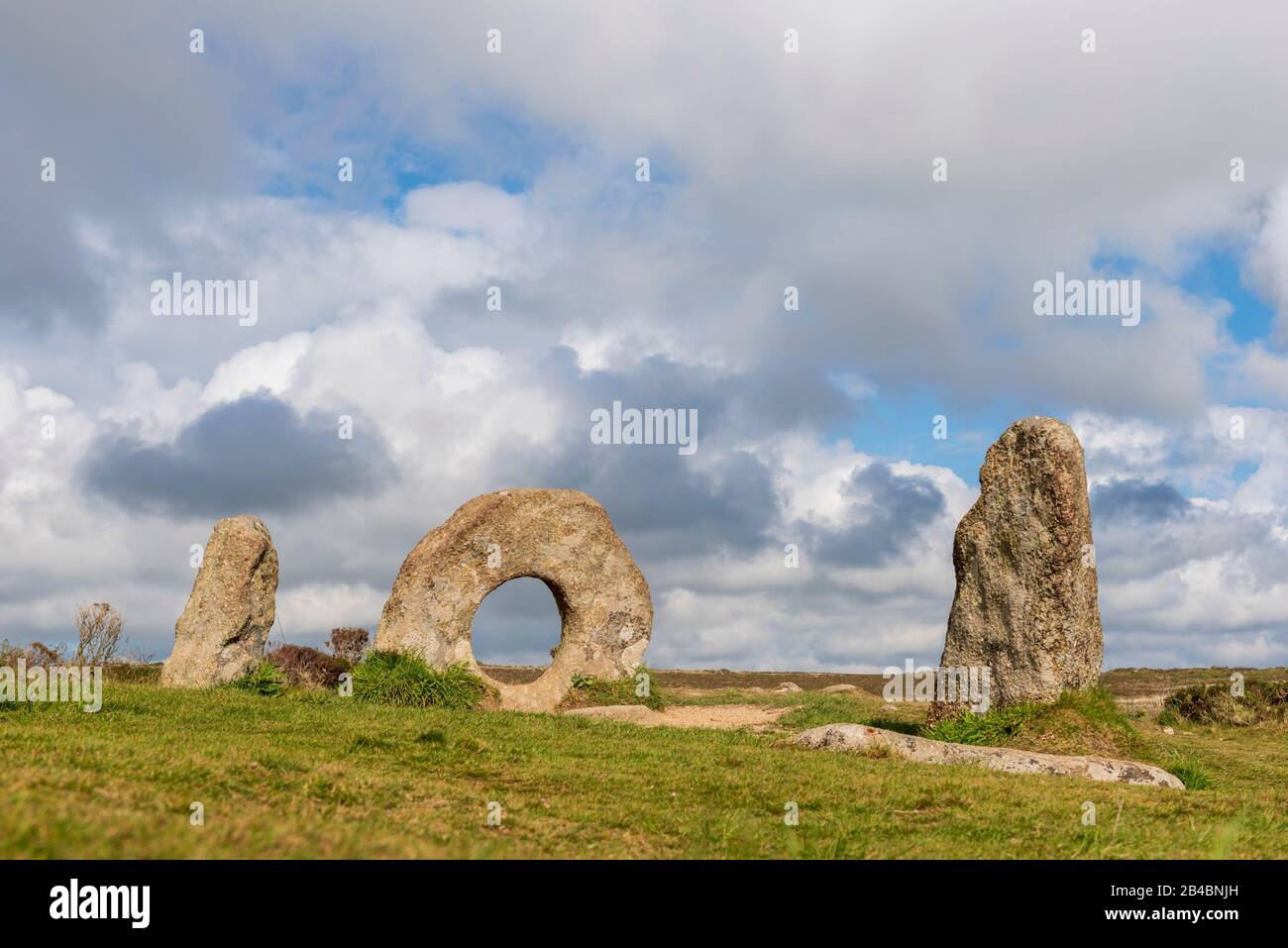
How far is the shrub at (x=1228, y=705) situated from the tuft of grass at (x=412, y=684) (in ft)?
56.5

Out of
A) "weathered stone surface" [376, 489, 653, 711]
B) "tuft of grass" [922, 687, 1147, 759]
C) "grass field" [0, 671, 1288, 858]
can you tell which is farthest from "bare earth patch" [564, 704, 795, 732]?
"tuft of grass" [922, 687, 1147, 759]

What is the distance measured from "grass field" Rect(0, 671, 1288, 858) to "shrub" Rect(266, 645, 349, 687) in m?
11.0

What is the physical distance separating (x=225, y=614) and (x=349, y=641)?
11011 millimetres

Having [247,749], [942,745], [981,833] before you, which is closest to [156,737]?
[247,749]

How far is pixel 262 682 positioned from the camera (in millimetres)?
21594

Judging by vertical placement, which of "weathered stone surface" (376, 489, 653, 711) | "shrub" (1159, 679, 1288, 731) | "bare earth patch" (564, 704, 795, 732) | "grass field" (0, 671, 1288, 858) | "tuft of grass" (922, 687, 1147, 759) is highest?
"weathered stone surface" (376, 489, 653, 711)

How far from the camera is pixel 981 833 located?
8836 mm

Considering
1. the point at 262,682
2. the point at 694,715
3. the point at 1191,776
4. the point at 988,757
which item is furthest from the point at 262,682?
the point at 1191,776

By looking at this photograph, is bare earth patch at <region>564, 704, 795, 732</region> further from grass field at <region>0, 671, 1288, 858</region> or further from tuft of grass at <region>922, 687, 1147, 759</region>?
tuft of grass at <region>922, 687, 1147, 759</region>

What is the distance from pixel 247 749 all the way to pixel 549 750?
3708 millimetres

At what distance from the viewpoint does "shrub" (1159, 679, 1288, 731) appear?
2455cm

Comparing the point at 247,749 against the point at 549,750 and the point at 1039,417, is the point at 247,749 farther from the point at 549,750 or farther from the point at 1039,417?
the point at 1039,417
